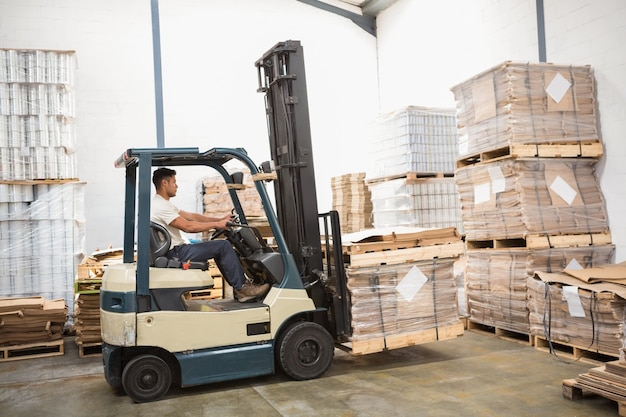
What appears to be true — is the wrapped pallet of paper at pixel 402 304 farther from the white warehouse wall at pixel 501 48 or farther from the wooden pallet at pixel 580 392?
the white warehouse wall at pixel 501 48

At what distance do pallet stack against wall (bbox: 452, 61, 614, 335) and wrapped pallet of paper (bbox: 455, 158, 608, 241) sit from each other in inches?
0.4

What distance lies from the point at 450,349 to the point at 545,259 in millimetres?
1485

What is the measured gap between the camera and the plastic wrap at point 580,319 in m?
5.69

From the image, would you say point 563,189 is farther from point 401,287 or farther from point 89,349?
point 89,349

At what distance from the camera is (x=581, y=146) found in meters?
7.21

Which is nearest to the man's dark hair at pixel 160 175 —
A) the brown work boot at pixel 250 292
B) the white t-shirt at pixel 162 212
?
the white t-shirt at pixel 162 212

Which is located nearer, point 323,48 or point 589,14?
point 589,14

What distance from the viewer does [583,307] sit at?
19.7ft

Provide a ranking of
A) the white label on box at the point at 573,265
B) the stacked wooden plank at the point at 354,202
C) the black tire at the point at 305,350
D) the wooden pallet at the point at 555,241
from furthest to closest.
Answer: the stacked wooden plank at the point at 354,202 → the white label on box at the point at 573,265 → the wooden pallet at the point at 555,241 → the black tire at the point at 305,350

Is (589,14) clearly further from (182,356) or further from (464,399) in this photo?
(182,356)

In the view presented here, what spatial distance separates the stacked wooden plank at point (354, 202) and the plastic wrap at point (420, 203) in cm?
141

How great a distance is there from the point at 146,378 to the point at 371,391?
6.31 feet

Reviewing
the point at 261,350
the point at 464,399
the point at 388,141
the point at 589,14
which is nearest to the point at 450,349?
the point at 464,399

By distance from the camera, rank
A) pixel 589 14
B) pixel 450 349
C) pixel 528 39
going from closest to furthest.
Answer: pixel 450 349 < pixel 589 14 < pixel 528 39
